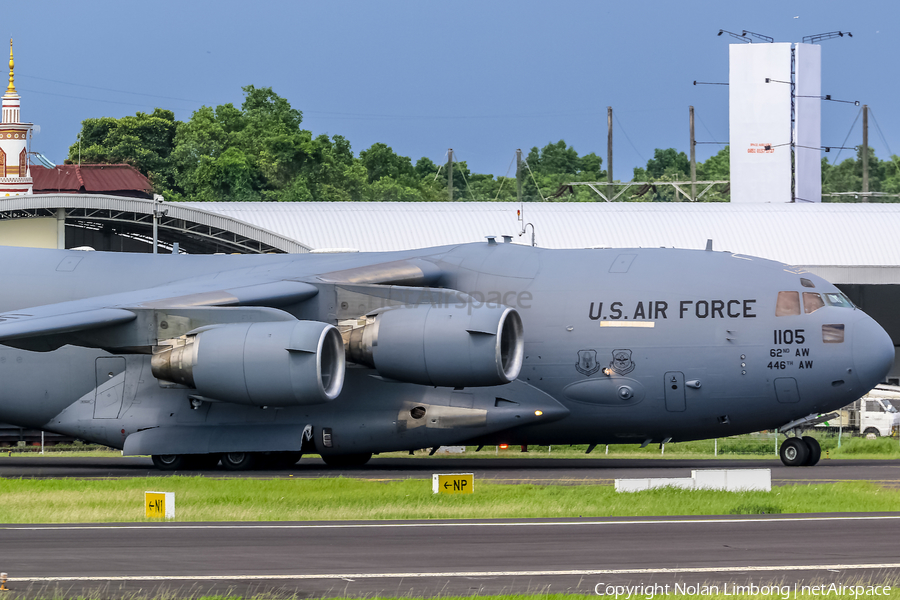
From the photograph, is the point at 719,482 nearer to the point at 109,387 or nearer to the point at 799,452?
the point at 799,452

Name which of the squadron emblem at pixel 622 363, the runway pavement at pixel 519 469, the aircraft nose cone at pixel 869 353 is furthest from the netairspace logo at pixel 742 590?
the aircraft nose cone at pixel 869 353

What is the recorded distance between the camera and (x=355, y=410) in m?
22.6

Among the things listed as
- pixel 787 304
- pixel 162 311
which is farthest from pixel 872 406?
pixel 162 311

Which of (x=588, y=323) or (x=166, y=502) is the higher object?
(x=588, y=323)

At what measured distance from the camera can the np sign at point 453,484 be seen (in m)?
17.8

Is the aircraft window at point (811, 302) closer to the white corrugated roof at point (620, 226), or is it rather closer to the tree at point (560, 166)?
the white corrugated roof at point (620, 226)

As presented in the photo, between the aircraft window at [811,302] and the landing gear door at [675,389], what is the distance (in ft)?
8.02

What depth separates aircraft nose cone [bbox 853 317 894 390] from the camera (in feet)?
69.8

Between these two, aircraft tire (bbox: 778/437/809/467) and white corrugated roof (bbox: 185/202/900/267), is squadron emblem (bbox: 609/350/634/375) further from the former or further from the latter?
white corrugated roof (bbox: 185/202/900/267)

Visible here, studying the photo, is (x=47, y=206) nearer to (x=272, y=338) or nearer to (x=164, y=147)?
(x=272, y=338)

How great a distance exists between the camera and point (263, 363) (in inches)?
814

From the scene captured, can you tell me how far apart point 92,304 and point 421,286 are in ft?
19.2

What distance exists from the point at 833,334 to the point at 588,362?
4191 millimetres

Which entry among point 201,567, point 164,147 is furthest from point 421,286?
point 164,147
